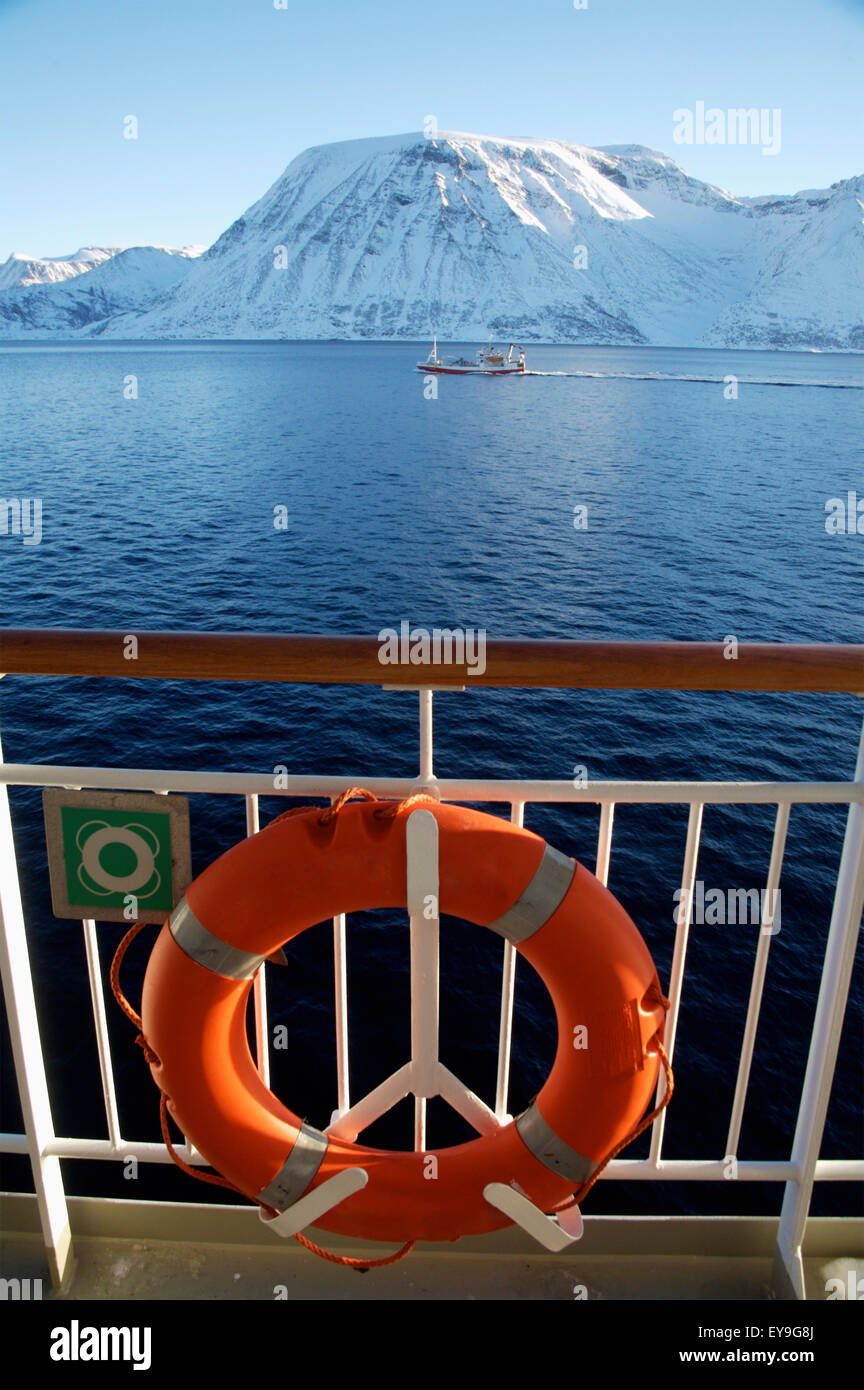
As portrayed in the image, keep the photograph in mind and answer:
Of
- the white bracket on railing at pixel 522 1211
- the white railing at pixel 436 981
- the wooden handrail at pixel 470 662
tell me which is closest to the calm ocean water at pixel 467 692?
the white railing at pixel 436 981

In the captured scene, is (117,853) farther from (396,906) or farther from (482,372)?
(482,372)

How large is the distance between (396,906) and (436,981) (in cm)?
14

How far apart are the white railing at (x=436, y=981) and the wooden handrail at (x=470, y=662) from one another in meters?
0.12

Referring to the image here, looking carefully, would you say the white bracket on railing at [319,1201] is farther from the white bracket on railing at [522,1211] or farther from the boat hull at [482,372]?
the boat hull at [482,372]

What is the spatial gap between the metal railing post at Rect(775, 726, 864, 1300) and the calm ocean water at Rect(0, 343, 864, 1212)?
4.76 metres

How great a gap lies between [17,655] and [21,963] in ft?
2.10

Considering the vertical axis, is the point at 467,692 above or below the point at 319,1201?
below

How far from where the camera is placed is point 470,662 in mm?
1225

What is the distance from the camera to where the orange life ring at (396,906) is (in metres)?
1.28

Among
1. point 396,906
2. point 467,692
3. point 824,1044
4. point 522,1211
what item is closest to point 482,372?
point 467,692

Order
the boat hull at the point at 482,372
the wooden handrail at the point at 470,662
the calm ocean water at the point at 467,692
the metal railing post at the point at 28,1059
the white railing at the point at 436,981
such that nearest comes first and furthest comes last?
the wooden handrail at the point at 470,662 < the white railing at the point at 436,981 < the metal railing post at the point at 28,1059 < the calm ocean water at the point at 467,692 < the boat hull at the point at 482,372

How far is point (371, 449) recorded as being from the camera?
36.4 metres

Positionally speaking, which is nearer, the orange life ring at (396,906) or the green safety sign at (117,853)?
the orange life ring at (396,906)

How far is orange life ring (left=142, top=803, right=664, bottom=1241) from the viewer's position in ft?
4.19
